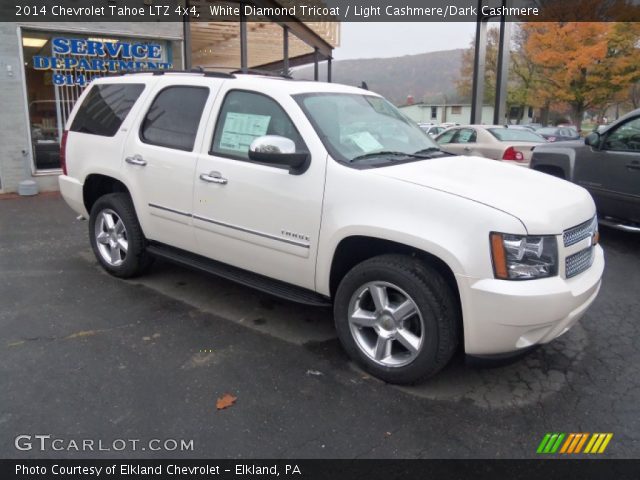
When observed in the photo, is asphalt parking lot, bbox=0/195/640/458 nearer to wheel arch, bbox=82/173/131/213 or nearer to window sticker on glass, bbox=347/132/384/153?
wheel arch, bbox=82/173/131/213

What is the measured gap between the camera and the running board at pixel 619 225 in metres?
6.31

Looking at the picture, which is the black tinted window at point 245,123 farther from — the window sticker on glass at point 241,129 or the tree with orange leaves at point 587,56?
the tree with orange leaves at point 587,56

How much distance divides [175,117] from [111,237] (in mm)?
1444

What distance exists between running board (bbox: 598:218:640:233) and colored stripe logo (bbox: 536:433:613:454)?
13.6 feet

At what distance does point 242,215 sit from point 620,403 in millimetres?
2723

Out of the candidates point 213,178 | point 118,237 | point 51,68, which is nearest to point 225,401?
point 213,178

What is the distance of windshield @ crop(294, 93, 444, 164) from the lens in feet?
12.0

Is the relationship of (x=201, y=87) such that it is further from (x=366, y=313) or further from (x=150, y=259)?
(x=366, y=313)

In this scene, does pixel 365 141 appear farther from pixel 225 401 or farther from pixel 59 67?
pixel 59 67

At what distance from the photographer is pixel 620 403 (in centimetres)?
323

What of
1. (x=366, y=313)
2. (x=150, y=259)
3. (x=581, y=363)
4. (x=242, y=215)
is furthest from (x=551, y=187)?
(x=150, y=259)

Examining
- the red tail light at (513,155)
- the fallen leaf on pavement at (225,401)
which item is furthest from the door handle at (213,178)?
the red tail light at (513,155)

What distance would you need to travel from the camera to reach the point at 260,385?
11.0 ft
